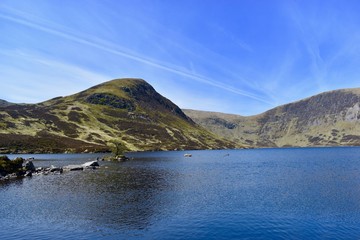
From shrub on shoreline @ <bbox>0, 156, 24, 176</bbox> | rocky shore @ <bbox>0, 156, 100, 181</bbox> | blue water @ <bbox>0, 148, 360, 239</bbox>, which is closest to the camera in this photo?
blue water @ <bbox>0, 148, 360, 239</bbox>

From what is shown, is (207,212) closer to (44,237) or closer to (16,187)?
(44,237)

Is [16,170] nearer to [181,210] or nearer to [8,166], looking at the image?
[8,166]

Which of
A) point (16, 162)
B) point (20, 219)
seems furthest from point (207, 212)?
point (16, 162)

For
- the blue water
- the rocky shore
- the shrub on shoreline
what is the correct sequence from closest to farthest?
the blue water → the rocky shore → the shrub on shoreline

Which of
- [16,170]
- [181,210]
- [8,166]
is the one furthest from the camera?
[16,170]

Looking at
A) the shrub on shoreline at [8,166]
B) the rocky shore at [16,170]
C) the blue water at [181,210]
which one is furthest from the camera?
the shrub on shoreline at [8,166]

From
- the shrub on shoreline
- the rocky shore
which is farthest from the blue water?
the shrub on shoreline

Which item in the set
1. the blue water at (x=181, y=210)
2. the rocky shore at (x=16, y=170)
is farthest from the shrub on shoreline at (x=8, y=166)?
the blue water at (x=181, y=210)

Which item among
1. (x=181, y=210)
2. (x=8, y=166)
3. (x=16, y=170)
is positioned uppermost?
(x=8, y=166)

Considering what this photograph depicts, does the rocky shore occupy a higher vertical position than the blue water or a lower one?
higher

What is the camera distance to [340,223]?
132ft

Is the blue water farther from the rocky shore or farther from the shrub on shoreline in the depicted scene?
the shrub on shoreline

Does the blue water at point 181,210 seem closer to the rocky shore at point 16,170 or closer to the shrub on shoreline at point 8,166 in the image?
the rocky shore at point 16,170

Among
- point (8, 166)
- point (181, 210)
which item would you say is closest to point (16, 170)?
point (8, 166)
